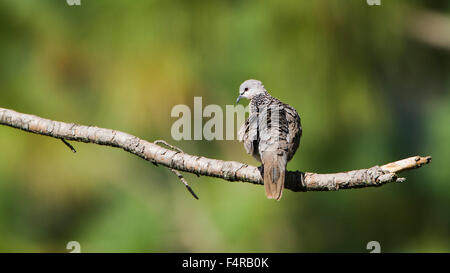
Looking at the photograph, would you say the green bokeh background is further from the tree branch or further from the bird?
the tree branch


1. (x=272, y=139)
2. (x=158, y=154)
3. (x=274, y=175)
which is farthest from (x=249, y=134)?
(x=158, y=154)

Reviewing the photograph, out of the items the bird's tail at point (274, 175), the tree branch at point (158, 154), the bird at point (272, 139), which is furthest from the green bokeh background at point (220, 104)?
the tree branch at point (158, 154)

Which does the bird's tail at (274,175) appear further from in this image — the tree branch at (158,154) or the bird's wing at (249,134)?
the bird's wing at (249,134)

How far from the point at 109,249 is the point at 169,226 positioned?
43 centimetres

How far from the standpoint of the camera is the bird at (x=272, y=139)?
2021 millimetres

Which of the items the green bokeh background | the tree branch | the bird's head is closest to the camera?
the tree branch

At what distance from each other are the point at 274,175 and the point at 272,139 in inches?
10.5

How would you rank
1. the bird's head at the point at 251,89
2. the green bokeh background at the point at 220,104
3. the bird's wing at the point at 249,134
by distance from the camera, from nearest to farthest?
the bird's wing at the point at 249,134 < the bird's head at the point at 251,89 < the green bokeh background at the point at 220,104

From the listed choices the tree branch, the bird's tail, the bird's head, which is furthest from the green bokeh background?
the tree branch

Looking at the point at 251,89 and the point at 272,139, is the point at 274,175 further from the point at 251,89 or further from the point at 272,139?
the point at 251,89

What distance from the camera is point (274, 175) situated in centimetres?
203

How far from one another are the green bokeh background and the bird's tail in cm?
126

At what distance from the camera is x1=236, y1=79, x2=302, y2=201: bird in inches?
79.6

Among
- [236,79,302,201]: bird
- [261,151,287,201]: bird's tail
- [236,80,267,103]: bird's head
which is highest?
[236,80,267,103]: bird's head
